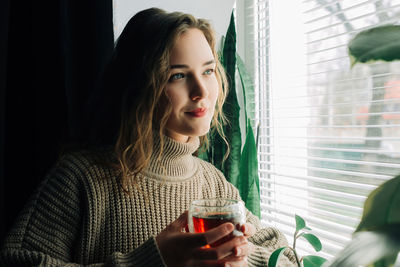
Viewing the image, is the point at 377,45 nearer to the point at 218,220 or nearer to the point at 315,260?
the point at 218,220

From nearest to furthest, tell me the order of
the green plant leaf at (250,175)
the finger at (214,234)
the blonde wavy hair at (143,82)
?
the finger at (214,234)
the blonde wavy hair at (143,82)
the green plant leaf at (250,175)

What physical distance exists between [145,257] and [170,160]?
36 centimetres

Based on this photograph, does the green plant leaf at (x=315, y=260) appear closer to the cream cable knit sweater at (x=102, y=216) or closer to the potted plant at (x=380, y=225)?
the cream cable knit sweater at (x=102, y=216)

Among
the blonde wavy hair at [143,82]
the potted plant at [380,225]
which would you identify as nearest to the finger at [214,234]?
the potted plant at [380,225]

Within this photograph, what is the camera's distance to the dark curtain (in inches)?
44.6

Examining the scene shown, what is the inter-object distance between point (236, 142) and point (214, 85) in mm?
524

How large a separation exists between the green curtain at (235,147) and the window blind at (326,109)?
0.43 feet

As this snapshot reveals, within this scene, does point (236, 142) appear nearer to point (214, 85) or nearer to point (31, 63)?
point (214, 85)

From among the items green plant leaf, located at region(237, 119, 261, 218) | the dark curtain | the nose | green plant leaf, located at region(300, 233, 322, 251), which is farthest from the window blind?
the dark curtain

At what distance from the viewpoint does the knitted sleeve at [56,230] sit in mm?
783

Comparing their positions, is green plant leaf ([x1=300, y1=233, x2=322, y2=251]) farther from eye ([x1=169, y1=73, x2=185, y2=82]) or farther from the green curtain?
eye ([x1=169, y1=73, x2=185, y2=82])

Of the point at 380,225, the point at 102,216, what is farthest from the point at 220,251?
the point at 102,216

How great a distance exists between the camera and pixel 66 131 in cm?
120

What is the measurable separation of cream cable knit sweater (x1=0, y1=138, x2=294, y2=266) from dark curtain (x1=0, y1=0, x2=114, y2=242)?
0.27 metres
